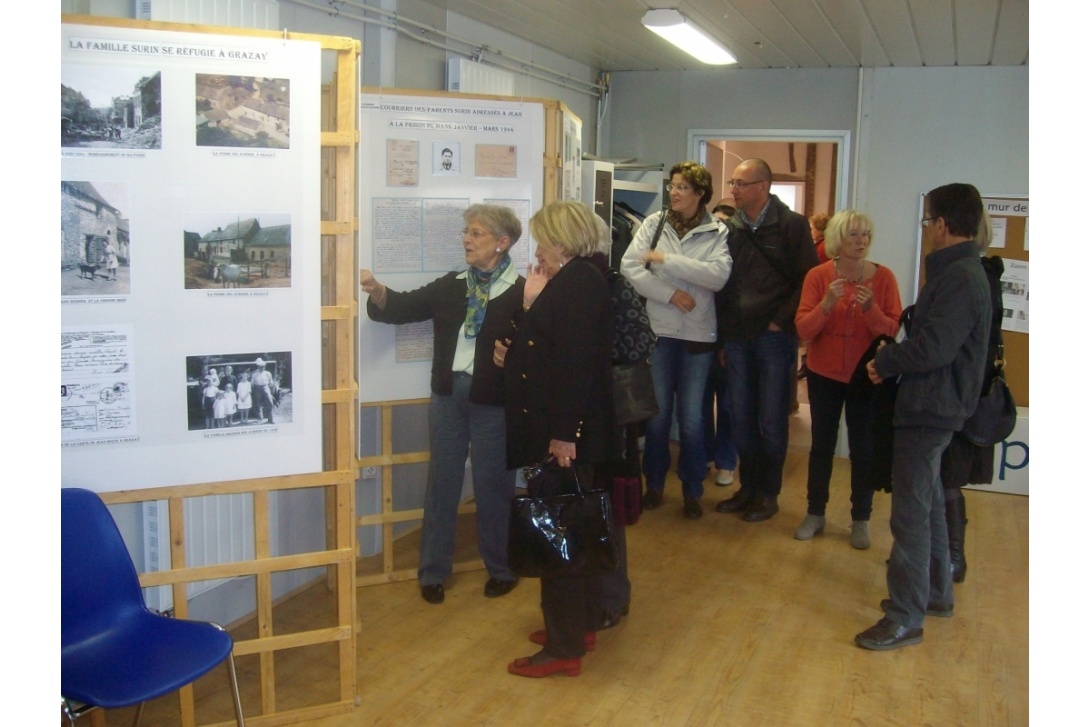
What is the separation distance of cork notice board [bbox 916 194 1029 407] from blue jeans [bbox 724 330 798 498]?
1.71 m

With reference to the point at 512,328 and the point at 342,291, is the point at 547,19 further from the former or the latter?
the point at 342,291

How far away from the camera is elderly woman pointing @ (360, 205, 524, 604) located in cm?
350

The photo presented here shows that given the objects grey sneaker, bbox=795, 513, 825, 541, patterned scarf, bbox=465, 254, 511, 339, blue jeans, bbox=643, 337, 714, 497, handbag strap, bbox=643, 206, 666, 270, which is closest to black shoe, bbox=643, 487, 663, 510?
blue jeans, bbox=643, 337, 714, 497

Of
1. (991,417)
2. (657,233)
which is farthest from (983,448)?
(657,233)

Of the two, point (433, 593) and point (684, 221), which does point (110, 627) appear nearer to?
point (433, 593)

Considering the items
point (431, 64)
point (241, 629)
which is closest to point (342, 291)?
point (241, 629)

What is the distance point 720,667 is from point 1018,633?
1.21 metres

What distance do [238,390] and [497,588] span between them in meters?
1.64

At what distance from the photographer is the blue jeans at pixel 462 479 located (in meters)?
3.60

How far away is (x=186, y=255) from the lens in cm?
239

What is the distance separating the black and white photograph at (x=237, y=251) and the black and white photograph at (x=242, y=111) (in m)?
0.19

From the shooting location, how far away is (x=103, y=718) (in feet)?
8.29

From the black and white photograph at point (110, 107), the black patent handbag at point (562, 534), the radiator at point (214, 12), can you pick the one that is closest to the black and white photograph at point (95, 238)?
the black and white photograph at point (110, 107)

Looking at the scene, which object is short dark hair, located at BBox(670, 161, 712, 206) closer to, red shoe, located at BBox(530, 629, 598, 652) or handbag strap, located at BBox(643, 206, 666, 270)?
handbag strap, located at BBox(643, 206, 666, 270)
